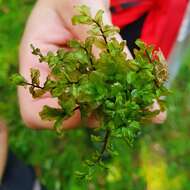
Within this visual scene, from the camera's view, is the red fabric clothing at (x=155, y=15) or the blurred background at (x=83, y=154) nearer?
the red fabric clothing at (x=155, y=15)

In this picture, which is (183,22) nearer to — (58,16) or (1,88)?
(58,16)

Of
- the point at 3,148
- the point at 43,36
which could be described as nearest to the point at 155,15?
the point at 43,36

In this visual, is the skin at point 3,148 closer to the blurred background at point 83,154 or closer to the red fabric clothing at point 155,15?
the blurred background at point 83,154

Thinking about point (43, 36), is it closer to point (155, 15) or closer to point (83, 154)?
point (155, 15)

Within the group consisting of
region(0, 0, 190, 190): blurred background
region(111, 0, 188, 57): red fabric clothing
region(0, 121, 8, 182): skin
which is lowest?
region(0, 0, 190, 190): blurred background

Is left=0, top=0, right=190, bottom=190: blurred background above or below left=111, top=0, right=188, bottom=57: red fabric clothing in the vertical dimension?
below

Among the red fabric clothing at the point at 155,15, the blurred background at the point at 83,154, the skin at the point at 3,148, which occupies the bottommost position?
the blurred background at the point at 83,154

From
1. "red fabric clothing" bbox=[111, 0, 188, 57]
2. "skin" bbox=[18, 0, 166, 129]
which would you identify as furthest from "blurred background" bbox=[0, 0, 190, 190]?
"skin" bbox=[18, 0, 166, 129]

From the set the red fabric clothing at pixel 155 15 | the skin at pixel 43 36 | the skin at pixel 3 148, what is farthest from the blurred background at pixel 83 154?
the skin at pixel 43 36

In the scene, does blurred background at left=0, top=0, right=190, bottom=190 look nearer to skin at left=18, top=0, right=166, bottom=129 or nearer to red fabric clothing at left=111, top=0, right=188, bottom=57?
red fabric clothing at left=111, top=0, right=188, bottom=57
